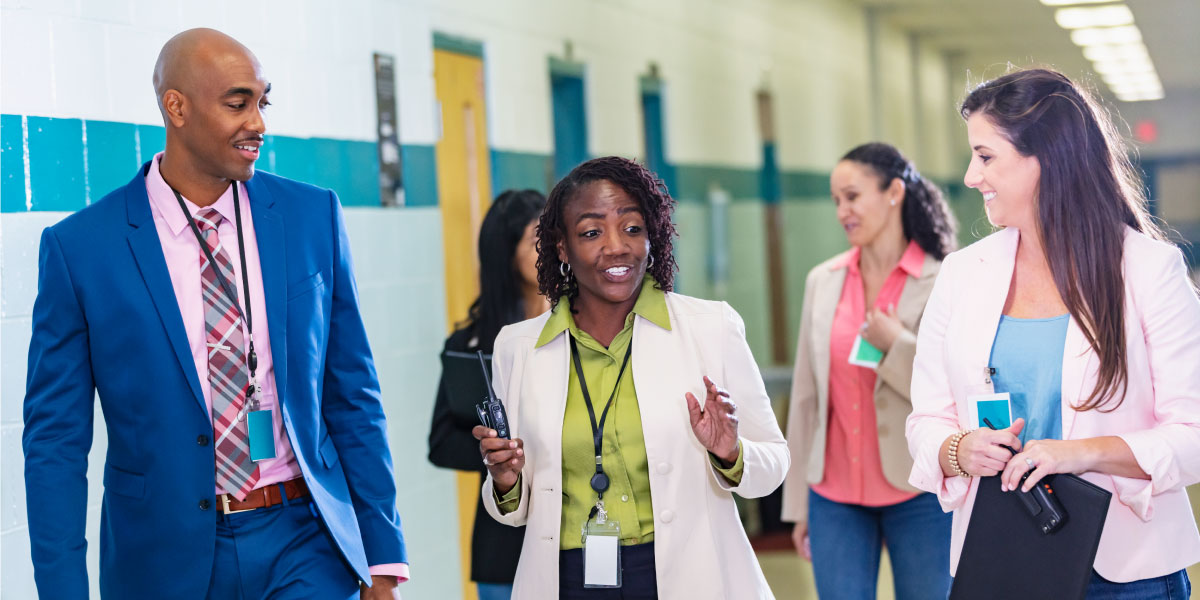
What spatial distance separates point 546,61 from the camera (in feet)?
17.9

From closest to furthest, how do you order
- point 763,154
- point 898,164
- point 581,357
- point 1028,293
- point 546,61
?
point 1028,293 < point 581,357 < point 898,164 < point 546,61 < point 763,154

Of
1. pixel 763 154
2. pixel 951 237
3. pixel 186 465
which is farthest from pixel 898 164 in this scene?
pixel 763 154

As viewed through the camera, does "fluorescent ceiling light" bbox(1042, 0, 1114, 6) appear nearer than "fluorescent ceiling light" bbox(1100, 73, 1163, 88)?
Yes

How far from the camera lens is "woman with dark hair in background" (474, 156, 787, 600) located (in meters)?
2.29

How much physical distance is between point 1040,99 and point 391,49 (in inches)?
101

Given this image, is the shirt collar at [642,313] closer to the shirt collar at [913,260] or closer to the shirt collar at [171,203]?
the shirt collar at [171,203]

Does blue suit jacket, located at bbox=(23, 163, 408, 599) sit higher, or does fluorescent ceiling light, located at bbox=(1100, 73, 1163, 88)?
fluorescent ceiling light, located at bbox=(1100, 73, 1163, 88)

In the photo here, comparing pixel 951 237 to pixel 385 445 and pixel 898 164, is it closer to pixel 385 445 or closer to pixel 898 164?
pixel 898 164

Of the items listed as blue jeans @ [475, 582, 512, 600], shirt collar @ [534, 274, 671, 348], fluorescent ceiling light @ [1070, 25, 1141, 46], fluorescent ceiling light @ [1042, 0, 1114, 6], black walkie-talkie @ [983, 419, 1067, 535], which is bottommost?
blue jeans @ [475, 582, 512, 600]

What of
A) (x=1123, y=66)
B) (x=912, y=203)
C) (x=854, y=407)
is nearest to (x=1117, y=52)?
(x=1123, y=66)

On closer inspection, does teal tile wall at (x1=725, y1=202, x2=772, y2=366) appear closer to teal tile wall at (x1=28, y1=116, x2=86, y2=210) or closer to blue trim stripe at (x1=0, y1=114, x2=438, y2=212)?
blue trim stripe at (x1=0, y1=114, x2=438, y2=212)

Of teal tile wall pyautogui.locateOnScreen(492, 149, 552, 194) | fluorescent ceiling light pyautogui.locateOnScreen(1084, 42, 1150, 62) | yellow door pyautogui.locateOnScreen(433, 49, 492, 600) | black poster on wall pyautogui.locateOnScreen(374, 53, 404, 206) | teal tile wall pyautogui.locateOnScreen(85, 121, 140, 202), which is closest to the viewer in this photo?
teal tile wall pyautogui.locateOnScreen(85, 121, 140, 202)

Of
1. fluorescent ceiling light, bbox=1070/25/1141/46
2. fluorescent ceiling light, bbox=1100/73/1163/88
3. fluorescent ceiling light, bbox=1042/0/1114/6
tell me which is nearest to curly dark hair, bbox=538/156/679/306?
fluorescent ceiling light, bbox=1042/0/1114/6

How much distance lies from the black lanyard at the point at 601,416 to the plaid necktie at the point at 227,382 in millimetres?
651
